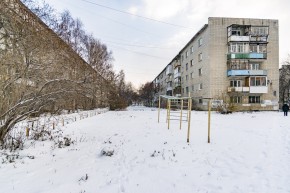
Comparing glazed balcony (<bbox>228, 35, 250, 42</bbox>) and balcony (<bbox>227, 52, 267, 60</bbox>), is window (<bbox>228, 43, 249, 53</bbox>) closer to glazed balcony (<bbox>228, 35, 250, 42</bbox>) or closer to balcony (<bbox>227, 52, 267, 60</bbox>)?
glazed balcony (<bbox>228, 35, 250, 42</bbox>)

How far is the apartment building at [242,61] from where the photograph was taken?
30.6m

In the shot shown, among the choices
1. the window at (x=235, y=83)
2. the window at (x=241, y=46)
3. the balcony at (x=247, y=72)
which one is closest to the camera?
the balcony at (x=247, y=72)

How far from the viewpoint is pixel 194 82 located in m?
37.2

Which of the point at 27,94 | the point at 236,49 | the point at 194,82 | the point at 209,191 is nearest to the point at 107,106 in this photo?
the point at 194,82

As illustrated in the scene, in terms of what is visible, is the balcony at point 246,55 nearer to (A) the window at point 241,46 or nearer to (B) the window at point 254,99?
(A) the window at point 241,46

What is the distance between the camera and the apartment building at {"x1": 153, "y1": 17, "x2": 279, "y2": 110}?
3059cm

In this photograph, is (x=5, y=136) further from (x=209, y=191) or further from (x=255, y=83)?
(x=255, y=83)

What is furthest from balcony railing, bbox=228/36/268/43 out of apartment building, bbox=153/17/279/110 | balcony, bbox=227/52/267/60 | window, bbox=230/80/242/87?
window, bbox=230/80/242/87

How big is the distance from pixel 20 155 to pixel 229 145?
6.97 meters

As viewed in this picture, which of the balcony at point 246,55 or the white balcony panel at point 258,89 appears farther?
the balcony at point 246,55

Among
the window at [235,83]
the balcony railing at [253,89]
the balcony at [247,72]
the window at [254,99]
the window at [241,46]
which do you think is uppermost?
the window at [241,46]

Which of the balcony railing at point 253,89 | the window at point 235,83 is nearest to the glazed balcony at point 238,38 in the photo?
the window at point 235,83

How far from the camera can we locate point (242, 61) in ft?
102

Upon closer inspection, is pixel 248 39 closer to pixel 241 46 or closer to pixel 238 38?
pixel 241 46
